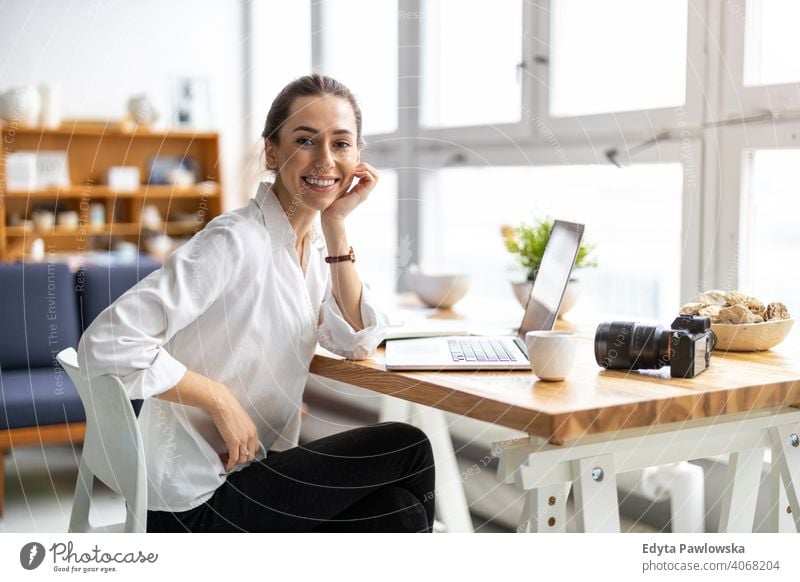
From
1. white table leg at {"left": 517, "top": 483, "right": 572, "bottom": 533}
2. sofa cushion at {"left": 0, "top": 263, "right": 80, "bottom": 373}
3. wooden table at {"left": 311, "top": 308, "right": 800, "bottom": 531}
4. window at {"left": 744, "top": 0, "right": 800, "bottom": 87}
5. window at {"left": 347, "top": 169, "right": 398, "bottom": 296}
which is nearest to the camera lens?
wooden table at {"left": 311, "top": 308, "right": 800, "bottom": 531}

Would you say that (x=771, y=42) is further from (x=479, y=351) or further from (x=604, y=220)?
(x=479, y=351)

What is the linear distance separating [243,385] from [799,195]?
1.14 m

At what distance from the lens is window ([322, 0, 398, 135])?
2.54 m

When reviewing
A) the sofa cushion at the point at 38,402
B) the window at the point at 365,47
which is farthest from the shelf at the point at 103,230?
the window at the point at 365,47

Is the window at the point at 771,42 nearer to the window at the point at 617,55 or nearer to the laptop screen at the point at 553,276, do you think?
the window at the point at 617,55

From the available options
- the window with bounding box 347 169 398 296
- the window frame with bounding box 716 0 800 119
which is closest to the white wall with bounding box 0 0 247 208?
the window with bounding box 347 169 398 296

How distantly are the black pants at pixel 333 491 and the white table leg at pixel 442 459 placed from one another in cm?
54

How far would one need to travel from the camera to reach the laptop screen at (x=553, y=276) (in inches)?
57.3

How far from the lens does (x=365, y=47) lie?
255 cm

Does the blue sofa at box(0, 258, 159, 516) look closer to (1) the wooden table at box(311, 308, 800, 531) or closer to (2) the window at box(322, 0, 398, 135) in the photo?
(2) the window at box(322, 0, 398, 135)

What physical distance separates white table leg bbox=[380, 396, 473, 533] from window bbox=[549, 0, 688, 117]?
808 mm

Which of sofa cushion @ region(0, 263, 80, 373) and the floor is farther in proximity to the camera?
sofa cushion @ region(0, 263, 80, 373)

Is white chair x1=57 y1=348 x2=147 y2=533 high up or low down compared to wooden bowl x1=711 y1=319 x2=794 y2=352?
down

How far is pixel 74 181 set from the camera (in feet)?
14.0
